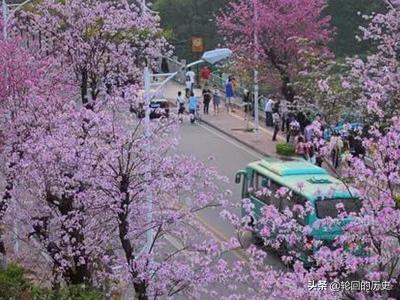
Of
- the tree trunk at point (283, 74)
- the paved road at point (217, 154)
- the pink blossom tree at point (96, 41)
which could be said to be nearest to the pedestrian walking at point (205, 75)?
the paved road at point (217, 154)

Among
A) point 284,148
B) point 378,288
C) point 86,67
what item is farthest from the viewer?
point 284,148

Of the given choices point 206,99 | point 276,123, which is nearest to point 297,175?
point 276,123

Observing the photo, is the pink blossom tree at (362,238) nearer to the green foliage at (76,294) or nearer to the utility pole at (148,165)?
the utility pole at (148,165)

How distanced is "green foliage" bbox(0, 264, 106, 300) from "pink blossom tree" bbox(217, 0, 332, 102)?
15583mm

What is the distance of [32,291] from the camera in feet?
44.2

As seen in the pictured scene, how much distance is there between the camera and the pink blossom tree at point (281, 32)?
95.7 feet


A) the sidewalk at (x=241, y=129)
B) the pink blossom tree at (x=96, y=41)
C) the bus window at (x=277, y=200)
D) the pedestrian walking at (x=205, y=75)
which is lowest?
the sidewalk at (x=241, y=129)

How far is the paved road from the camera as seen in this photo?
2220 cm

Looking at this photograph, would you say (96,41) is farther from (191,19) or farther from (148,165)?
(191,19)

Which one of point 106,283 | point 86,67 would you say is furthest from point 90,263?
point 86,67

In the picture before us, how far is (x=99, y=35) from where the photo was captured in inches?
794

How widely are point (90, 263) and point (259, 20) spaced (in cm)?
1799

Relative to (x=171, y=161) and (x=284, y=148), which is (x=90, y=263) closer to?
(x=171, y=161)

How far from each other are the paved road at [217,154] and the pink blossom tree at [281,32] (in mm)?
2999
